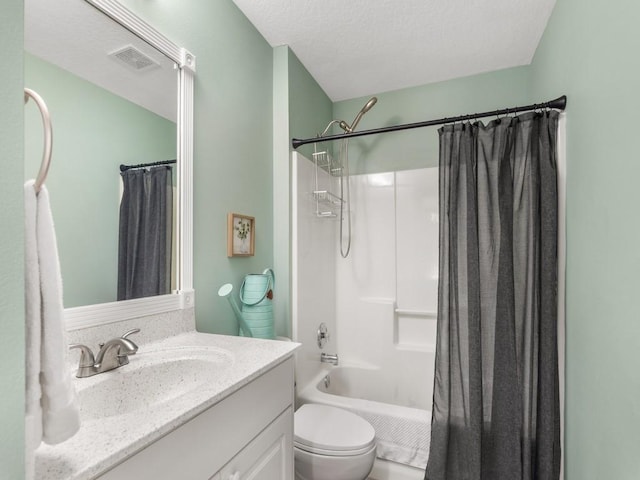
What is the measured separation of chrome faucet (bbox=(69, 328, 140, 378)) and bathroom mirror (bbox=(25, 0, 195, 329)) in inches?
3.9

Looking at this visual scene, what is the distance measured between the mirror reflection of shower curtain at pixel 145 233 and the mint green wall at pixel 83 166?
0.11 ft

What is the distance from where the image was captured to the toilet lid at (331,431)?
56.1 inches

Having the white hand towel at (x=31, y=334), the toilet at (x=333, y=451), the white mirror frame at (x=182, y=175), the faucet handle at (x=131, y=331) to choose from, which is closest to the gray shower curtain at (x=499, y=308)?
the toilet at (x=333, y=451)

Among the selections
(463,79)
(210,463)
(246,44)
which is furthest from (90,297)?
(463,79)

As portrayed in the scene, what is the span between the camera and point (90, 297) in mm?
1000

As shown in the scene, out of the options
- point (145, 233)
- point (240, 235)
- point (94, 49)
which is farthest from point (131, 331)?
point (94, 49)

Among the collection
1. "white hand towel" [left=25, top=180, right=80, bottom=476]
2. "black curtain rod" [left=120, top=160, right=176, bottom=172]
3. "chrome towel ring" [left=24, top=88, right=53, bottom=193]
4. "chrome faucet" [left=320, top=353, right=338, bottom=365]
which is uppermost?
"black curtain rod" [left=120, top=160, right=176, bottom=172]

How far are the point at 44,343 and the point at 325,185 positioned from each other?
220cm

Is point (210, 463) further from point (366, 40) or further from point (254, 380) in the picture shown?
point (366, 40)

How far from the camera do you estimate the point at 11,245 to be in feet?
1.46

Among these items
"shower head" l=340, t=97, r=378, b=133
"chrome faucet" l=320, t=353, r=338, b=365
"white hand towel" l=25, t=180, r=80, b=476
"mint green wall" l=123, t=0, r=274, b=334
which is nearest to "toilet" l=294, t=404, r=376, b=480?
"mint green wall" l=123, t=0, r=274, b=334

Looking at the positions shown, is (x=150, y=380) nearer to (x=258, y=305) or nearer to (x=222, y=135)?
(x=258, y=305)

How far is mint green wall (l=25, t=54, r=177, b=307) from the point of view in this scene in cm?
91

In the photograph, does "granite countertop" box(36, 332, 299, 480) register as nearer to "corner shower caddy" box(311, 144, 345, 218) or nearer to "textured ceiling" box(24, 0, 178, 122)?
"textured ceiling" box(24, 0, 178, 122)
